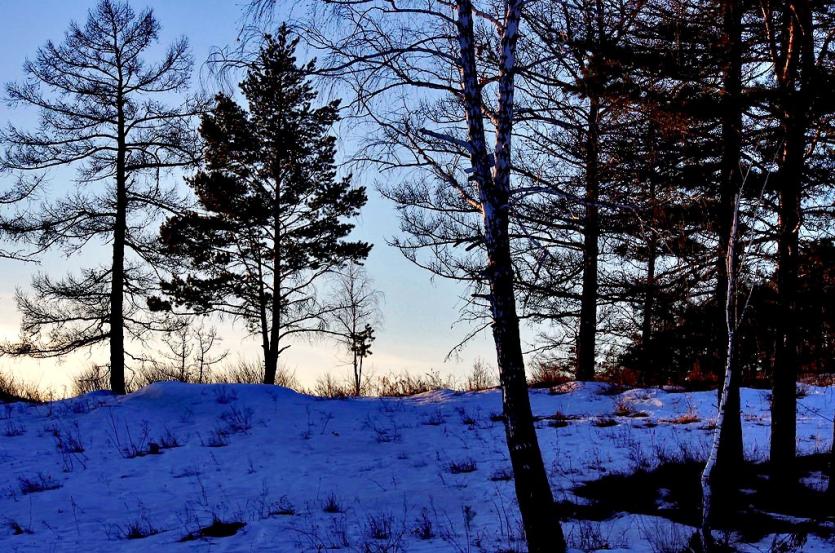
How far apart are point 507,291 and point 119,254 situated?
44.0 feet

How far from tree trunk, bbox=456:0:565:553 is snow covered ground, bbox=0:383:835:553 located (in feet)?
2.06

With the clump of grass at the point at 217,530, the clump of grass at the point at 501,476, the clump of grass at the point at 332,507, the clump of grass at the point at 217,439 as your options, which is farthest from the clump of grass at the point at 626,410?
the clump of grass at the point at 217,530

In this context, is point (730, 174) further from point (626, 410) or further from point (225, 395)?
point (225, 395)

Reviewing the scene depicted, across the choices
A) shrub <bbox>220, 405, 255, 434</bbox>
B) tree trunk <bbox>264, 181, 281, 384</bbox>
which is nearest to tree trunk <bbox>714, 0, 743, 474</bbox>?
shrub <bbox>220, 405, 255, 434</bbox>

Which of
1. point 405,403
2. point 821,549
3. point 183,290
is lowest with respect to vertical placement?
point 821,549

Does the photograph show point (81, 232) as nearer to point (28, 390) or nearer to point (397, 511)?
point (28, 390)

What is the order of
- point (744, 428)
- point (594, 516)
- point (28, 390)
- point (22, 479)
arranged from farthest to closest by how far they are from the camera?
point (28, 390) < point (744, 428) < point (22, 479) < point (594, 516)

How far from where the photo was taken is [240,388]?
14602 mm

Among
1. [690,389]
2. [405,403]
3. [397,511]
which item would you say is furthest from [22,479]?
[690,389]

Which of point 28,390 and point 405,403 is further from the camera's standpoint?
point 28,390

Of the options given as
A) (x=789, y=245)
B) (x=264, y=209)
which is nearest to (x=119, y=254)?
(x=264, y=209)

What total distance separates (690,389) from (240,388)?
9223 mm

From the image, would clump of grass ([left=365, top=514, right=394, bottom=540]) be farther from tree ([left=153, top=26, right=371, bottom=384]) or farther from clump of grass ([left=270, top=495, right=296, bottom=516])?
tree ([left=153, top=26, right=371, bottom=384])

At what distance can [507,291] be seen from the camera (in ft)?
21.7
